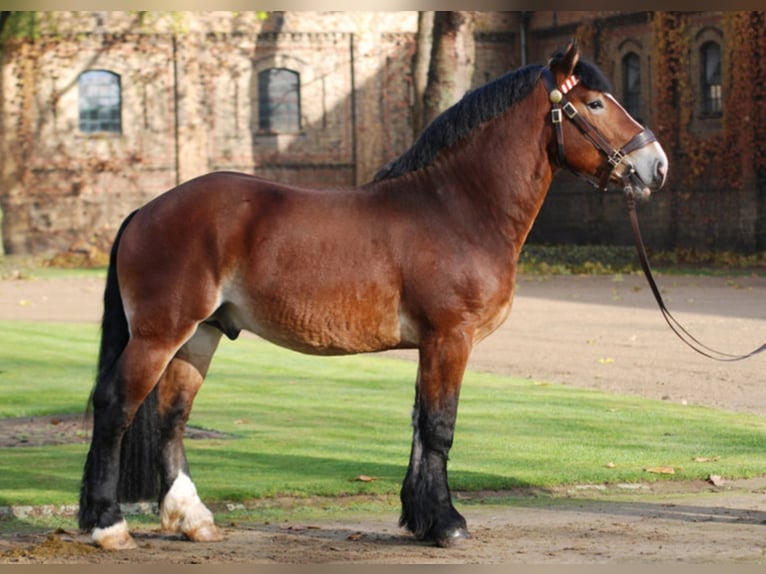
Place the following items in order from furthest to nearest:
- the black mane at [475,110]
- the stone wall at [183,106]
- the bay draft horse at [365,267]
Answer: the stone wall at [183,106] < the black mane at [475,110] < the bay draft horse at [365,267]

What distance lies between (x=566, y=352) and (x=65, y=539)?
438 inches

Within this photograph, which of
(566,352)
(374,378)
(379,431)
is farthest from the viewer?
(566,352)

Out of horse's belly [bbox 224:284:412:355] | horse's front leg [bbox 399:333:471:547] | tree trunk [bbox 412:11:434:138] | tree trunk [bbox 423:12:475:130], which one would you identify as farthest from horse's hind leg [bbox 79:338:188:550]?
tree trunk [bbox 412:11:434:138]

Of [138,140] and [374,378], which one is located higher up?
[138,140]

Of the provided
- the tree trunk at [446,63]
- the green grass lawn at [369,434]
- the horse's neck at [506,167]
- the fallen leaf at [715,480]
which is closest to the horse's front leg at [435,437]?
the horse's neck at [506,167]

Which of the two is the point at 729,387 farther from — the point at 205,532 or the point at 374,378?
the point at 205,532

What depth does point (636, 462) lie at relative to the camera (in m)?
10.4

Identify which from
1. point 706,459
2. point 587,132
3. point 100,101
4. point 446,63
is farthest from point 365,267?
point 100,101

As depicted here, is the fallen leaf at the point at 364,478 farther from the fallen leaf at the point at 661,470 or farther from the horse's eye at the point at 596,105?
the horse's eye at the point at 596,105

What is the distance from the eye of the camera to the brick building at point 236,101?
4234 cm

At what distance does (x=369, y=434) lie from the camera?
11742mm

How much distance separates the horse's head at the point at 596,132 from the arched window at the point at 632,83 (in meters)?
35.0

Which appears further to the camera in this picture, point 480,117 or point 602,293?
point 602,293

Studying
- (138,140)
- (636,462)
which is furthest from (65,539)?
(138,140)
